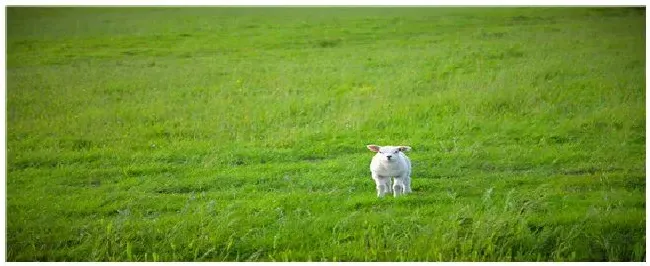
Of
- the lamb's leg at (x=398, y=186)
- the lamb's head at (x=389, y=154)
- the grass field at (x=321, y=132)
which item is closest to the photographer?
the grass field at (x=321, y=132)

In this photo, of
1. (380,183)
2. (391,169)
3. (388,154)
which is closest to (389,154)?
(388,154)

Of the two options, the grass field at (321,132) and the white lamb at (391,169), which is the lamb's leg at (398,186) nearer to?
the white lamb at (391,169)

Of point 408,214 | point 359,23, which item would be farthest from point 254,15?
point 408,214

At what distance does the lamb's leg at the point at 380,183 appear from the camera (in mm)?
10117

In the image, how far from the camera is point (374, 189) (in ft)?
34.7

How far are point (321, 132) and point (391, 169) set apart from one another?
240cm

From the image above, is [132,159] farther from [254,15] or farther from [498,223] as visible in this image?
[498,223]

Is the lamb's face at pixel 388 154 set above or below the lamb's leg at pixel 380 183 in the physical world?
above

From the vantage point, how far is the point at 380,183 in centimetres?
1018

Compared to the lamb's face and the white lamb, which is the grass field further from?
the lamb's face

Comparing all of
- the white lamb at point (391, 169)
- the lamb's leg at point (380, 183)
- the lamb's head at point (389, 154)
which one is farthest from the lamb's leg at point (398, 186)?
the lamb's head at point (389, 154)

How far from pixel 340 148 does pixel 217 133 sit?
1854 mm

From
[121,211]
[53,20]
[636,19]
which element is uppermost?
[636,19]

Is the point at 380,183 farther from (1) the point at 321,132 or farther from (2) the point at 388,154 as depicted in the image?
(1) the point at 321,132
